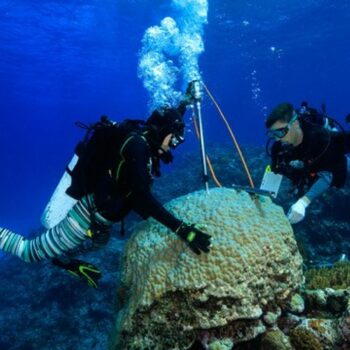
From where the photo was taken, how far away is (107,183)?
411cm

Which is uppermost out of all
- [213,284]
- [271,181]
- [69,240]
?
[271,181]

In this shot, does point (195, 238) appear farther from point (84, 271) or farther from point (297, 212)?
point (297, 212)

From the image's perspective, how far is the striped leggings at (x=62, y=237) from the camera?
4.42 metres

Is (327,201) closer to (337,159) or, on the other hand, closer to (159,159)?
(337,159)

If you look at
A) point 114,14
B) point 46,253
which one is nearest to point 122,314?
point 46,253

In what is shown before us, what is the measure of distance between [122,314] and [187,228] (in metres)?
1.19

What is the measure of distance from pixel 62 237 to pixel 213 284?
2153 mm

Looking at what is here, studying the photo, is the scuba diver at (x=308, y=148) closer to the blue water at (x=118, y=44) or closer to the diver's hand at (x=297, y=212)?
the diver's hand at (x=297, y=212)

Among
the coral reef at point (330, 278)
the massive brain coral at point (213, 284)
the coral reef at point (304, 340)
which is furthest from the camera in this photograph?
the coral reef at point (330, 278)

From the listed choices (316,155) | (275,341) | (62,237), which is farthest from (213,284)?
(316,155)

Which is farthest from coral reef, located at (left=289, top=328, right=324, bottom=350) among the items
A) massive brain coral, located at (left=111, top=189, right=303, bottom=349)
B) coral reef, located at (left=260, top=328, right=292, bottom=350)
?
massive brain coral, located at (left=111, top=189, right=303, bottom=349)

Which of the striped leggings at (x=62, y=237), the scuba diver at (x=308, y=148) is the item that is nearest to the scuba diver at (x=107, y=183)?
the striped leggings at (x=62, y=237)

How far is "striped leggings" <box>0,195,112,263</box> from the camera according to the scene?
442 centimetres

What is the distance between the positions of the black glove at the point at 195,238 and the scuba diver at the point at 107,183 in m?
0.21
